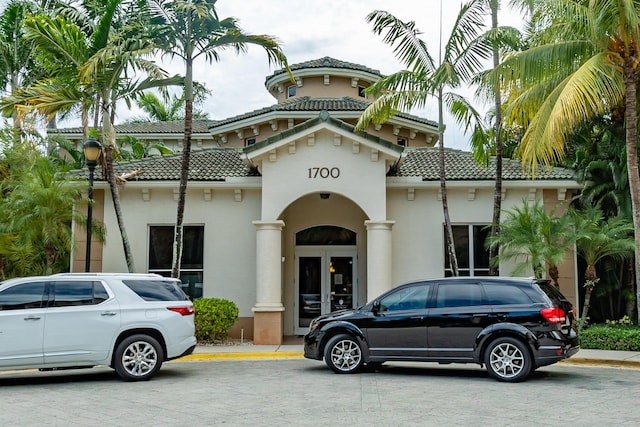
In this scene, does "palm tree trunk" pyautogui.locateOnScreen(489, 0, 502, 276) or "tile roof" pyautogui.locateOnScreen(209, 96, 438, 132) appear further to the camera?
"tile roof" pyautogui.locateOnScreen(209, 96, 438, 132)

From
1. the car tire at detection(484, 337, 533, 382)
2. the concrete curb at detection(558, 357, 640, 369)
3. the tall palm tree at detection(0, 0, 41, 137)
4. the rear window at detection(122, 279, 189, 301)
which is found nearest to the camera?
the car tire at detection(484, 337, 533, 382)

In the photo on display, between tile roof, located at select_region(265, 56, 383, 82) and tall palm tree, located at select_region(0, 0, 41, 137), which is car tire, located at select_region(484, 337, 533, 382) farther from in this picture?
tall palm tree, located at select_region(0, 0, 41, 137)

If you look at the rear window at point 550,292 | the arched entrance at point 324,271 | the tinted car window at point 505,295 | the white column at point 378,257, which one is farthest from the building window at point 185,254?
the rear window at point 550,292

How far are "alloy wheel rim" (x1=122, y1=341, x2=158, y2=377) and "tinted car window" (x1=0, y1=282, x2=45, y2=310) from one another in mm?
1637

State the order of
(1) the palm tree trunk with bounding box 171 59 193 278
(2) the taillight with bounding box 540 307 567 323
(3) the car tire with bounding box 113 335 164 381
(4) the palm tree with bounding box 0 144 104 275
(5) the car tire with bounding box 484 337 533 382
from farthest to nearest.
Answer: (4) the palm tree with bounding box 0 144 104 275 → (1) the palm tree trunk with bounding box 171 59 193 278 → (3) the car tire with bounding box 113 335 164 381 → (5) the car tire with bounding box 484 337 533 382 → (2) the taillight with bounding box 540 307 567 323

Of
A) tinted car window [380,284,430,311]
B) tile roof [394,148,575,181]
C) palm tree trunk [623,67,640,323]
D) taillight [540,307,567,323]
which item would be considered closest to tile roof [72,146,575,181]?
tile roof [394,148,575,181]

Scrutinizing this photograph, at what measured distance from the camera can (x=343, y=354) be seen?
462 inches

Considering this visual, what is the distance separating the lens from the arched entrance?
18.7m

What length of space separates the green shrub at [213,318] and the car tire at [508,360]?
23.8ft

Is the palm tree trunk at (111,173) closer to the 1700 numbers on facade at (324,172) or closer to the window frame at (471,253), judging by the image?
the 1700 numbers on facade at (324,172)

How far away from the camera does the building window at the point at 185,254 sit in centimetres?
1769

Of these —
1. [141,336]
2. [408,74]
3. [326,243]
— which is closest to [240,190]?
[326,243]

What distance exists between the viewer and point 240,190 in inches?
699

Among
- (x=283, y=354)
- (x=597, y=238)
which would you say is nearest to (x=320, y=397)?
(x=283, y=354)
